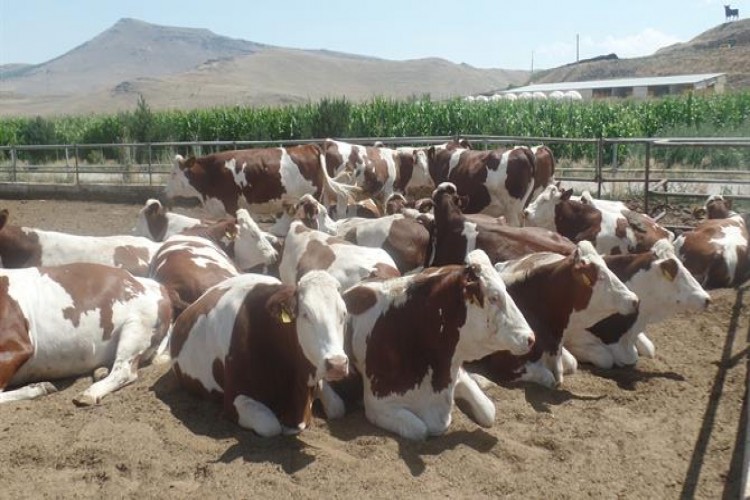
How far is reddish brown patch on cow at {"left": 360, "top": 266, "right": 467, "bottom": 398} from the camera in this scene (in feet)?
17.2

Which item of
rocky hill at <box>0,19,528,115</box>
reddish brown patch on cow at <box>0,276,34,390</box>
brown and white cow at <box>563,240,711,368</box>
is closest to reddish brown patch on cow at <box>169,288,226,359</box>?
reddish brown patch on cow at <box>0,276,34,390</box>

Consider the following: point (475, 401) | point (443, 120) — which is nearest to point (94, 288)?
point (475, 401)

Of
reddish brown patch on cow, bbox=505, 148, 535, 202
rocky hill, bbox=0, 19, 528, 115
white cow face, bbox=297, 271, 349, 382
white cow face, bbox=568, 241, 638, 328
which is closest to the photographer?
white cow face, bbox=297, 271, 349, 382

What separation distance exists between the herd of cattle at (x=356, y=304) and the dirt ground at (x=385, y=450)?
180mm

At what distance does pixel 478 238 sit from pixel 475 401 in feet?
9.84

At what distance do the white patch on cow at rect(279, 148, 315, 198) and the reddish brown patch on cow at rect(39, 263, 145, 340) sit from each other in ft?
24.4

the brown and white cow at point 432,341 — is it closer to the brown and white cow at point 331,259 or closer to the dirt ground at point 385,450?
the dirt ground at point 385,450

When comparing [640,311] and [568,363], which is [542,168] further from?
[568,363]

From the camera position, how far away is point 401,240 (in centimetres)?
862

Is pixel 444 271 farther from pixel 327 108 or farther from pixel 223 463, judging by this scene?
pixel 327 108

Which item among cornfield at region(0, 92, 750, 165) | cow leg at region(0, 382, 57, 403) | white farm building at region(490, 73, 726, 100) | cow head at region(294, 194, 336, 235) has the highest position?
white farm building at region(490, 73, 726, 100)

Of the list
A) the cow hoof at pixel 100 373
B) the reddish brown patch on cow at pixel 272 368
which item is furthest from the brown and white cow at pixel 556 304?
the cow hoof at pixel 100 373

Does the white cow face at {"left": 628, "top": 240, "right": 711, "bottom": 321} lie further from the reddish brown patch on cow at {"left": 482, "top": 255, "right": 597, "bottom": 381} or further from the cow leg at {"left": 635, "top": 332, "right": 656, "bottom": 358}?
the reddish brown patch on cow at {"left": 482, "top": 255, "right": 597, "bottom": 381}

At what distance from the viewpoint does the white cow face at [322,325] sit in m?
4.57
